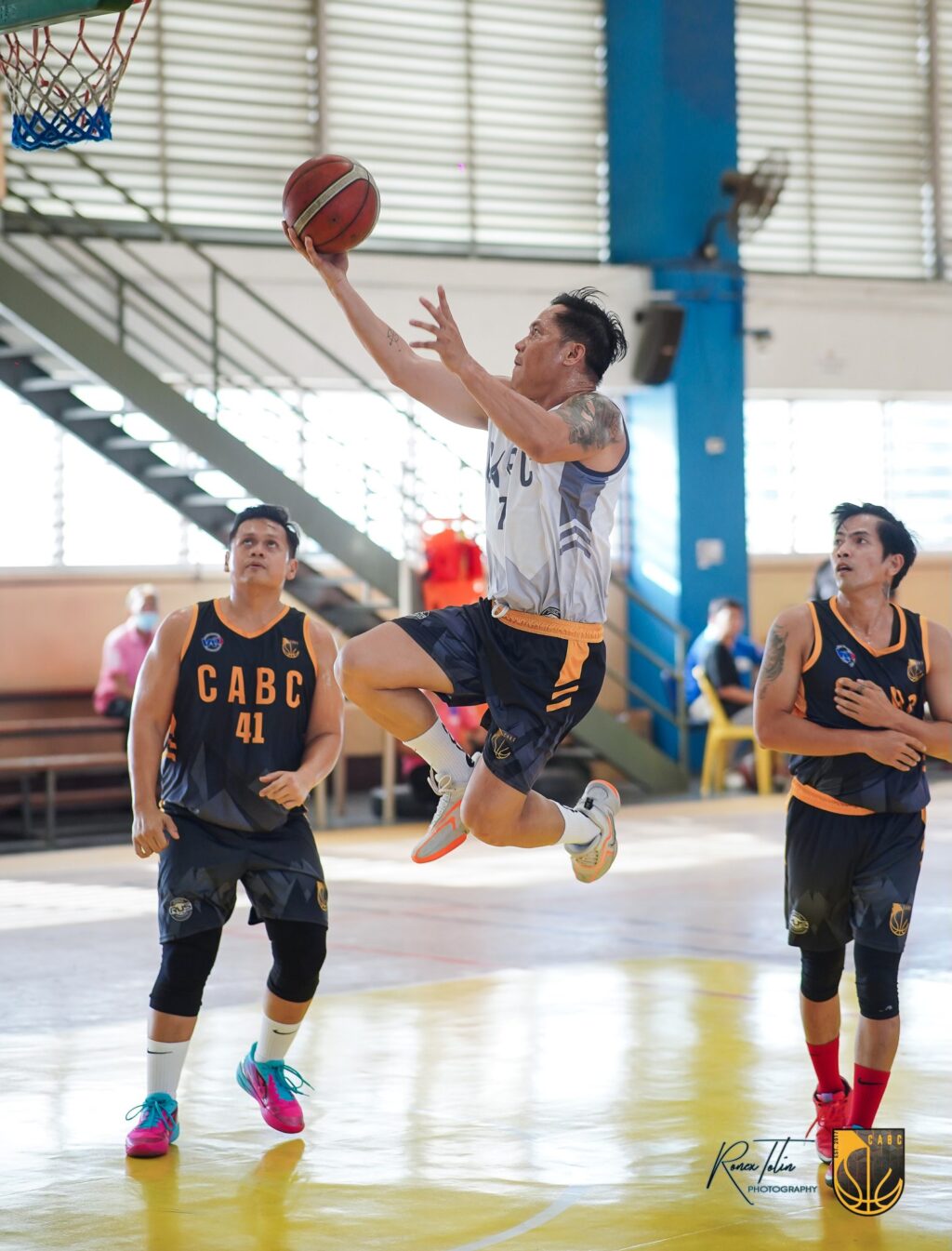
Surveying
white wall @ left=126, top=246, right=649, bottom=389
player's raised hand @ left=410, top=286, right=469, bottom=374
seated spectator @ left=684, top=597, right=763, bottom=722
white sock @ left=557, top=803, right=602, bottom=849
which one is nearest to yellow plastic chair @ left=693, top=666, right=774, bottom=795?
seated spectator @ left=684, top=597, right=763, bottom=722

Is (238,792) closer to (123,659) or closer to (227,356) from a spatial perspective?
(123,659)

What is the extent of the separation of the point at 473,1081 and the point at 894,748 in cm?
201

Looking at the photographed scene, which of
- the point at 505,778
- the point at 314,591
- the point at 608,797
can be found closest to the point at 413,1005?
the point at 608,797

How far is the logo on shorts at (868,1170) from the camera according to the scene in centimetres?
444

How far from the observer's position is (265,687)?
5.14 metres

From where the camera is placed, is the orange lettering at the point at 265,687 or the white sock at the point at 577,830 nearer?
the orange lettering at the point at 265,687

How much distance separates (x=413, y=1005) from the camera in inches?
279

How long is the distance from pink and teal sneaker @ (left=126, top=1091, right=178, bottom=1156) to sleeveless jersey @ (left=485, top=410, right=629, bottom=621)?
1746 millimetres

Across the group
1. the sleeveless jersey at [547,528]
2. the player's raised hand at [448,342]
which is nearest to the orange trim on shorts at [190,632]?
the sleeveless jersey at [547,528]

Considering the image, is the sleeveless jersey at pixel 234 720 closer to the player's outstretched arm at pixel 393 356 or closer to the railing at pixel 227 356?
the player's outstretched arm at pixel 393 356

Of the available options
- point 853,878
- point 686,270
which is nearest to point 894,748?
point 853,878

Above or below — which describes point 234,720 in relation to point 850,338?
below

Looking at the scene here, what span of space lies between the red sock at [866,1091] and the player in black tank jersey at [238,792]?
1.56 metres

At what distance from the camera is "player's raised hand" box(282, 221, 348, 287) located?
15.8ft
